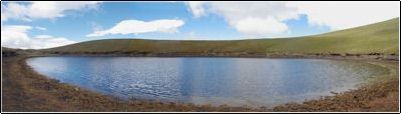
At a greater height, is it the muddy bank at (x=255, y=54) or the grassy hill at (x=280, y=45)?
the grassy hill at (x=280, y=45)

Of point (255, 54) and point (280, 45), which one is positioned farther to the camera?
point (280, 45)

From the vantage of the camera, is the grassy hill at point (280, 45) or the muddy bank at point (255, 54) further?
the grassy hill at point (280, 45)

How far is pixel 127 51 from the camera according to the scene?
164 m

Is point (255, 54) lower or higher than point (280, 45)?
lower

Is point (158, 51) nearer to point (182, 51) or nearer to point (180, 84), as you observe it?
point (182, 51)

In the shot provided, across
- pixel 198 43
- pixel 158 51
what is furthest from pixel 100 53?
pixel 198 43

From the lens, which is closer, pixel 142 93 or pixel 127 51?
pixel 142 93

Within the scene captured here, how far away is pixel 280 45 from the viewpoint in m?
155

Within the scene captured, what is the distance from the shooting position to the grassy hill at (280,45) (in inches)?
5113

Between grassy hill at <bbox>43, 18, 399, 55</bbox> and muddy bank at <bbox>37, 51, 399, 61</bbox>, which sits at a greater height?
grassy hill at <bbox>43, 18, 399, 55</bbox>

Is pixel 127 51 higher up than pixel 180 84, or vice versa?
pixel 127 51

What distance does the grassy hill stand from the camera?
129875 mm

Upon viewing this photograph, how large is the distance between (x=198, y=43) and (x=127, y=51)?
97.7 ft

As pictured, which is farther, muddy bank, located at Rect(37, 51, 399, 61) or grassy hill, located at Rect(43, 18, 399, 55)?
grassy hill, located at Rect(43, 18, 399, 55)
